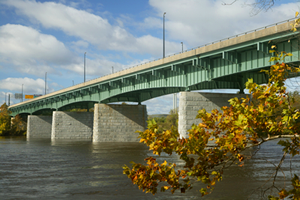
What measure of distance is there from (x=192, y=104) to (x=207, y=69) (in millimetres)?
4251

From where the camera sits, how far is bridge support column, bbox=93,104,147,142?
54.6 m

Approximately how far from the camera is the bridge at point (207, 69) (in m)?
26.2

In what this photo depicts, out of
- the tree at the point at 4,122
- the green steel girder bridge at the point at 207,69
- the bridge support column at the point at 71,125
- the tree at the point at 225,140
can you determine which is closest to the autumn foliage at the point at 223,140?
the tree at the point at 225,140

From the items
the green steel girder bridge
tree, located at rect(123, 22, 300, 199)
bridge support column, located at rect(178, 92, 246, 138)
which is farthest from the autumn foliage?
bridge support column, located at rect(178, 92, 246, 138)

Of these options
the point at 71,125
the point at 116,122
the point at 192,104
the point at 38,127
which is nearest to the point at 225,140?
the point at 192,104

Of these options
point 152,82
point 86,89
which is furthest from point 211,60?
point 86,89

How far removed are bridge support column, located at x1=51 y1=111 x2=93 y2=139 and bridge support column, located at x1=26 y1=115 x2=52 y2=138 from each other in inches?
759

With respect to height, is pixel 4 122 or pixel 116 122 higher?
pixel 116 122

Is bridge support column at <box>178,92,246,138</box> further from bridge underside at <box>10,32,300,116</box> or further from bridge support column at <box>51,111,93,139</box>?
bridge support column at <box>51,111,93,139</box>

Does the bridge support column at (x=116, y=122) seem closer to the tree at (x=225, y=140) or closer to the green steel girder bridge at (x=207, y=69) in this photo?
the green steel girder bridge at (x=207, y=69)

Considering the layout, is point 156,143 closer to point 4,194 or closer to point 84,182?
point 4,194

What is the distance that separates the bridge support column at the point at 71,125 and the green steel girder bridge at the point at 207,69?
15.4m

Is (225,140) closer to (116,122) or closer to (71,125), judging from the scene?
(116,122)

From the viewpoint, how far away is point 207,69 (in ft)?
110
